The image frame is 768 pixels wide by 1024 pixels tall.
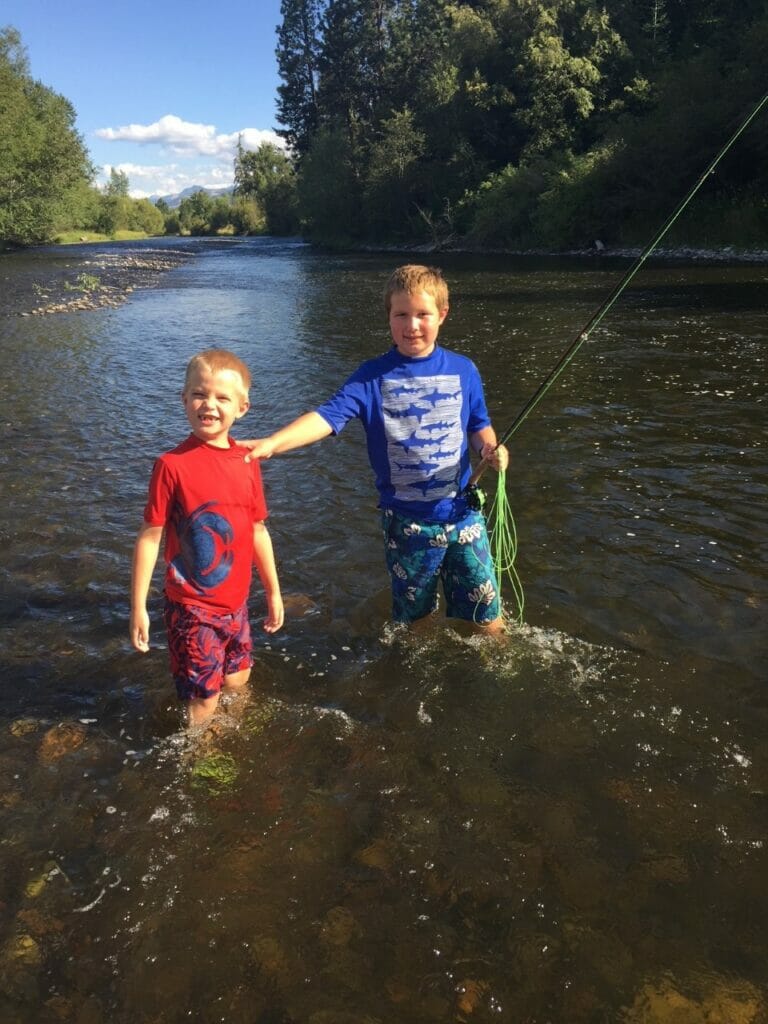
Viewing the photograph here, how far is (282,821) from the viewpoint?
3324 mm

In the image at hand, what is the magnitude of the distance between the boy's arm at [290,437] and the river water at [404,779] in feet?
A: 5.36

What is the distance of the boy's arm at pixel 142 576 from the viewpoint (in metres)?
3.34

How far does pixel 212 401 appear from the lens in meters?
3.33

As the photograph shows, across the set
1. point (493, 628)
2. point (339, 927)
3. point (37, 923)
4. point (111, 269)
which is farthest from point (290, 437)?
point (111, 269)

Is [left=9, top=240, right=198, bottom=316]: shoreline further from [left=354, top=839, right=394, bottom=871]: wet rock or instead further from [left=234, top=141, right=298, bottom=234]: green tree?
[left=234, top=141, right=298, bottom=234]: green tree

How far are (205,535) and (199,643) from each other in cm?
58

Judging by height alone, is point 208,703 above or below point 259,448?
below

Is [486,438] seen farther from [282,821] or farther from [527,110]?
[527,110]

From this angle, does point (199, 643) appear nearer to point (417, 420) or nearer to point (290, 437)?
point (290, 437)

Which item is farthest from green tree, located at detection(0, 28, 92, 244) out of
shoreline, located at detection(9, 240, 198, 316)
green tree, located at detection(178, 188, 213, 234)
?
green tree, located at detection(178, 188, 213, 234)

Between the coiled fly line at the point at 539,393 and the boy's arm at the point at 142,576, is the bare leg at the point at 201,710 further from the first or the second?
the coiled fly line at the point at 539,393

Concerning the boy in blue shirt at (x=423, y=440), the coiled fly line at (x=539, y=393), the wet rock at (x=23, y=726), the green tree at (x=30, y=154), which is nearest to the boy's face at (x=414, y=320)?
the boy in blue shirt at (x=423, y=440)

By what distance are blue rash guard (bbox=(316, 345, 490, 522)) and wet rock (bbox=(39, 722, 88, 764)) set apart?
2.22m

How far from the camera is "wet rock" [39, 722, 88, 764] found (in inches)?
151
